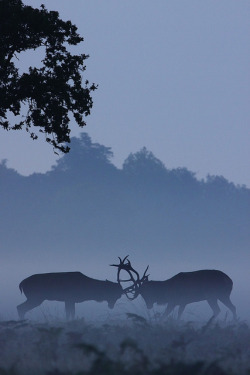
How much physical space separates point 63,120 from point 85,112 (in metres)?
0.78

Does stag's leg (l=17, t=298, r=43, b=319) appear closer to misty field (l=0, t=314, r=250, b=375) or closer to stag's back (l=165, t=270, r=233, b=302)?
stag's back (l=165, t=270, r=233, b=302)

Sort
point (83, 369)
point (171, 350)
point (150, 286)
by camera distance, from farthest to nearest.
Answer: point (150, 286), point (171, 350), point (83, 369)

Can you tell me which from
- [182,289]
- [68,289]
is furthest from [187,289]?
[68,289]

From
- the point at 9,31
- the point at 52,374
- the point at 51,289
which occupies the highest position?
the point at 9,31

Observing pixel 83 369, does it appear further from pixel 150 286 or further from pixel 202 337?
pixel 150 286

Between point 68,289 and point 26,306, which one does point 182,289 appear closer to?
point 68,289

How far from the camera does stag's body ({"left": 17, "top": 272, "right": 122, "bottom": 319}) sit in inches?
1307

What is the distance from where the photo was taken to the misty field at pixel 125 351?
13656mm

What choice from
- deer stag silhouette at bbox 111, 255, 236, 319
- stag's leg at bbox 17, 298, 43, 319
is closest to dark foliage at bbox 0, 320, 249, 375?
stag's leg at bbox 17, 298, 43, 319

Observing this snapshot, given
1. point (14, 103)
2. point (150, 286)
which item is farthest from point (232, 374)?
point (150, 286)

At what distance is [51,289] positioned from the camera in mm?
33406

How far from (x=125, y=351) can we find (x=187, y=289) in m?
17.2

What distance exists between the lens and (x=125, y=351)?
1599 cm

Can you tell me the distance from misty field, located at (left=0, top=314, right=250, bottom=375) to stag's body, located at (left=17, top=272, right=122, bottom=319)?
11.2 meters
